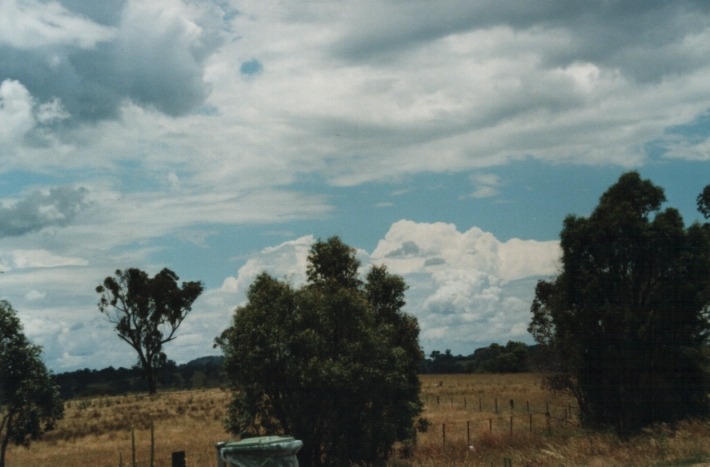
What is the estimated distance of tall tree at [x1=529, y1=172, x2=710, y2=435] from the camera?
32.8 m

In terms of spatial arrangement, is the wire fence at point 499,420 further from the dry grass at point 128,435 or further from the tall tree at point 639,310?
the dry grass at point 128,435

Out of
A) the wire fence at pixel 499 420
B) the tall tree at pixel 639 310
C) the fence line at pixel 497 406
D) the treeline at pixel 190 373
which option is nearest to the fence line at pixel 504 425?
the wire fence at pixel 499 420

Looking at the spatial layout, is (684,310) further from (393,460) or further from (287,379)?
(287,379)

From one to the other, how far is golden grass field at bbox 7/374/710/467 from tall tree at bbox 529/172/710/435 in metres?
3.31

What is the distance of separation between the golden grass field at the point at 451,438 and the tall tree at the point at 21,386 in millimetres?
3185

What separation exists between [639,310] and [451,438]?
10007 mm

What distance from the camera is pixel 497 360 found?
127 metres

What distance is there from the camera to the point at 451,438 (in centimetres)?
3281

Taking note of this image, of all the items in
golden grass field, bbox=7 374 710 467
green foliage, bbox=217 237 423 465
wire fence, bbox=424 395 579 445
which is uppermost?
green foliage, bbox=217 237 423 465

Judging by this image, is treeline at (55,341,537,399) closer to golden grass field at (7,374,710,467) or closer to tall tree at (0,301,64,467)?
golden grass field at (7,374,710,467)

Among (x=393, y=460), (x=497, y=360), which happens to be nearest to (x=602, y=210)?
(x=393, y=460)

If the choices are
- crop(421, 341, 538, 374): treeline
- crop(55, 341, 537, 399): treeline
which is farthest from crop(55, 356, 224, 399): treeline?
crop(421, 341, 538, 374): treeline

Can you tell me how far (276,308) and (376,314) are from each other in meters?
5.80

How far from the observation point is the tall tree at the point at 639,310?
1291 inches
